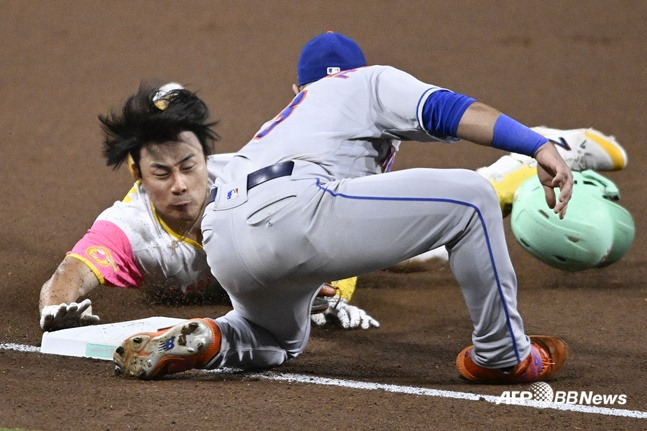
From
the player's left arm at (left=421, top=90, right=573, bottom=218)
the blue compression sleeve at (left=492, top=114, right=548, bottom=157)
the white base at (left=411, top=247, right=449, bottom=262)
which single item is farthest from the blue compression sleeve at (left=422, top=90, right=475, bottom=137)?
the white base at (left=411, top=247, right=449, bottom=262)

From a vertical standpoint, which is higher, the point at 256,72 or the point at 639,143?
the point at 256,72

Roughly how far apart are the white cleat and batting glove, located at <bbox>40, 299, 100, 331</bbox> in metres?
2.47

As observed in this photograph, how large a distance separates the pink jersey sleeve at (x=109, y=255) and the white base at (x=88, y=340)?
506 mm

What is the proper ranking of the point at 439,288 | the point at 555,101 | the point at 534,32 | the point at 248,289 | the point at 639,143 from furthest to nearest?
1. the point at 534,32
2. the point at 555,101
3. the point at 639,143
4. the point at 439,288
5. the point at 248,289

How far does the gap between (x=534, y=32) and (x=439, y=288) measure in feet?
17.0

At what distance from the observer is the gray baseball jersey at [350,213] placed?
3068 mm

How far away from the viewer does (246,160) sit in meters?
3.30

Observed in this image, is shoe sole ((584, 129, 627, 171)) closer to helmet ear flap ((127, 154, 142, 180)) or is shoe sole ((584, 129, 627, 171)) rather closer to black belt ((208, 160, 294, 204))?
helmet ear flap ((127, 154, 142, 180))

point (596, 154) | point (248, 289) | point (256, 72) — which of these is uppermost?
point (256, 72)

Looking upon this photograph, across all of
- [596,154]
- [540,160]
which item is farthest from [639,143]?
[540,160]

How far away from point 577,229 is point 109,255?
1981 millimetres

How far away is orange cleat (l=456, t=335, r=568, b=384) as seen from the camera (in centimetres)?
334

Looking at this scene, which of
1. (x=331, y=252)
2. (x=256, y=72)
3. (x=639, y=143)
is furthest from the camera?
(x=256, y=72)

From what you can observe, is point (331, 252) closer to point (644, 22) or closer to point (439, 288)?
point (439, 288)
